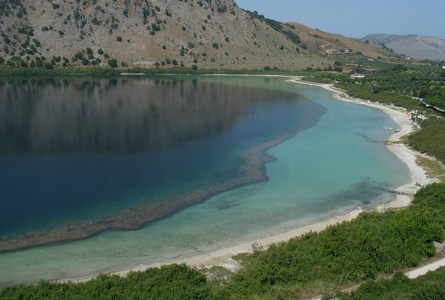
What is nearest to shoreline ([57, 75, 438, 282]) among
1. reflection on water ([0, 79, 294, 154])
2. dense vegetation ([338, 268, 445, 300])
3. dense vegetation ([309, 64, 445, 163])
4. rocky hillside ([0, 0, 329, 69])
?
dense vegetation ([309, 64, 445, 163])

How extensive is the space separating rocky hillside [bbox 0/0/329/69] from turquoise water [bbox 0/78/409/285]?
82.1 m

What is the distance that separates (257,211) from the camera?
22.1 m

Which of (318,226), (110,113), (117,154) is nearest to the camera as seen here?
(318,226)

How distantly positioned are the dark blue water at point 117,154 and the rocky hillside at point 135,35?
4284 cm

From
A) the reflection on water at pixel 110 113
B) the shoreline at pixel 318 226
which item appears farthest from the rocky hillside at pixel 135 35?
the shoreline at pixel 318 226

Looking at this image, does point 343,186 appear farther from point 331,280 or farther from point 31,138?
point 31,138

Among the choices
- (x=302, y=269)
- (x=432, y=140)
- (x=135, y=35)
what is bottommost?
(x=302, y=269)

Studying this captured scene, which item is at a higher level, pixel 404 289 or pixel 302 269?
pixel 404 289

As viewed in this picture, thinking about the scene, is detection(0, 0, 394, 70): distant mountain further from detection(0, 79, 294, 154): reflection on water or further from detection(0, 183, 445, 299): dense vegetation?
detection(0, 183, 445, 299): dense vegetation

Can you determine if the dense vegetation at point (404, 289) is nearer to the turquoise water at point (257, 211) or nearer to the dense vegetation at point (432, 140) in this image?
the turquoise water at point (257, 211)

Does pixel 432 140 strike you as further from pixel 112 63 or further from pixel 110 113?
pixel 112 63

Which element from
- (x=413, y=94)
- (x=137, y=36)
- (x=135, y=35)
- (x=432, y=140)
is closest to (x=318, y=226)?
(x=432, y=140)

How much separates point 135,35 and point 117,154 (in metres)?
90.6

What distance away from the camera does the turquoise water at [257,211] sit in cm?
1638
